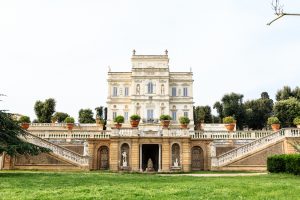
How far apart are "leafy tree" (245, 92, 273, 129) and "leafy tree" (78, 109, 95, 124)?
92.2ft

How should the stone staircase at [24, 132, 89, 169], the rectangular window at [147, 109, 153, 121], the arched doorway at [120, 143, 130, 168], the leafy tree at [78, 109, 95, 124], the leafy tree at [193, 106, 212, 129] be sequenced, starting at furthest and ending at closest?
the leafy tree at [193, 106, 212, 129]
the leafy tree at [78, 109, 95, 124]
the rectangular window at [147, 109, 153, 121]
the arched doorway at [120, 143, 130, 168]
the stone staircase at [24, 132, 89, 169]

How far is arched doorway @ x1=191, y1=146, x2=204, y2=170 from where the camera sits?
1021 inches

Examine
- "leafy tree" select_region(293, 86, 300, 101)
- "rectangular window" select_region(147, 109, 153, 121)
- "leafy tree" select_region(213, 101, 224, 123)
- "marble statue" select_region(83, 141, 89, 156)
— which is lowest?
"marble statue" select_region(83, 141, 89, 156)

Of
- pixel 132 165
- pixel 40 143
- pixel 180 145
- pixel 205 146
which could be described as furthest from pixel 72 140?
pixel 205 146

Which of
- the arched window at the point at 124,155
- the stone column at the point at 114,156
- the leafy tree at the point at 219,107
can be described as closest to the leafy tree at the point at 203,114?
the leafy tree at the point at 219,107

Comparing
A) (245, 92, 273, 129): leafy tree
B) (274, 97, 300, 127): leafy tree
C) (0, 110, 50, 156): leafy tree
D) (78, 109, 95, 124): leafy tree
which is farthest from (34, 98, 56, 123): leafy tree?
(0, 110, 50, 156): leafy tree

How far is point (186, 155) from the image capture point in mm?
24719

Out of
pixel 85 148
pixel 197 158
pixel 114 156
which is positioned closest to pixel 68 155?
pixel 85 148

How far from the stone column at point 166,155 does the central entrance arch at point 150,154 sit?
193cm

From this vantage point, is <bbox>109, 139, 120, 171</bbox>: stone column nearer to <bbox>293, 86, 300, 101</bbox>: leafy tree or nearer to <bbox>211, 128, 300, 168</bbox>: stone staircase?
<bbox>211, 128, 300, 168</bbox>: stone staircase

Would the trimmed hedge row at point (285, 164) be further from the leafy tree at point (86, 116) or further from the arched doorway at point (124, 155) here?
the leafy tree at point (86, 116)

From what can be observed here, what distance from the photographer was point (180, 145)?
25.0 m

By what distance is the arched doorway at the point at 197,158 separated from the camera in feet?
85.0

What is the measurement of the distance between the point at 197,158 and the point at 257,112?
40986 mm
